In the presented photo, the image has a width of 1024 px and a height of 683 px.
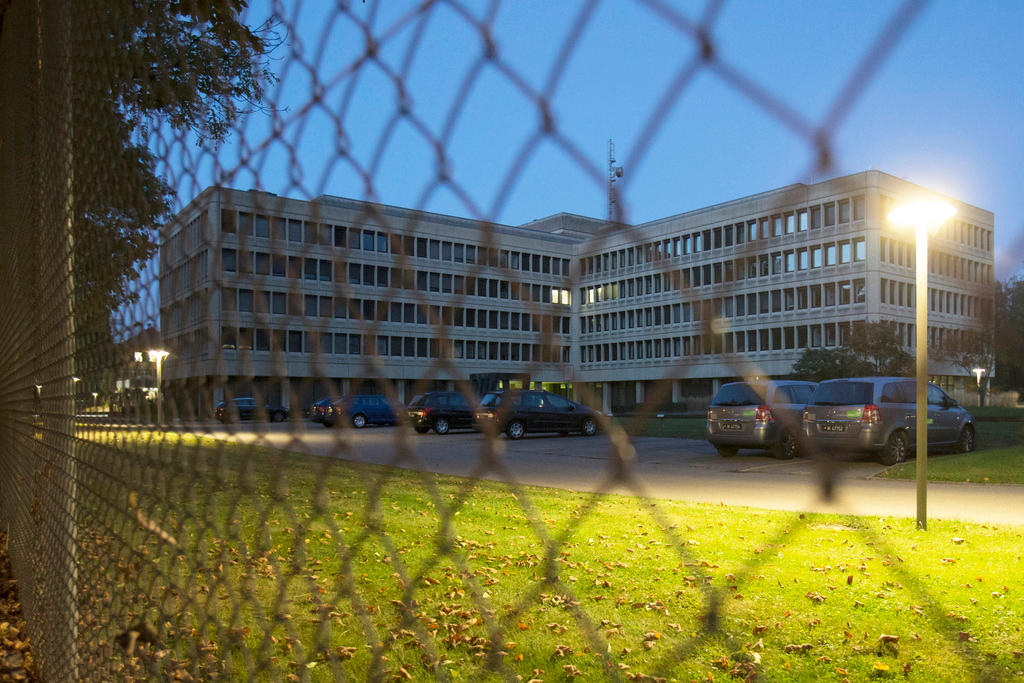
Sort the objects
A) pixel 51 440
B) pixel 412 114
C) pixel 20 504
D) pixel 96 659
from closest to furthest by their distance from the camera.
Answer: pixel 412 114 → pixel 96 659 → pixel 51 440 → pixel 20 504

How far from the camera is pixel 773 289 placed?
0.76 m

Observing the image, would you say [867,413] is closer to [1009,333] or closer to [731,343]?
[1009,333]

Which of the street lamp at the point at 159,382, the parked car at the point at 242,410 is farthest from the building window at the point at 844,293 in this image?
the street lamp at the point at 159,382

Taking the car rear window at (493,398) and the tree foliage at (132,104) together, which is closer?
the car rear window at (493,398)

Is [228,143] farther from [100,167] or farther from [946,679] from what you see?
[946,679]

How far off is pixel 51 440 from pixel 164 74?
1.66m

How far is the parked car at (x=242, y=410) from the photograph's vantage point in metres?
1.53

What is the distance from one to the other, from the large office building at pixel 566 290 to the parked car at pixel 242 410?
29 mm

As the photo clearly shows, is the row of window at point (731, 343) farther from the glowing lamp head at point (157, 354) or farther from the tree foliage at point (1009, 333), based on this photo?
the glowing lamp head at point (157, 354)

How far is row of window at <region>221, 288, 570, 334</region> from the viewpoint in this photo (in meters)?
0.79

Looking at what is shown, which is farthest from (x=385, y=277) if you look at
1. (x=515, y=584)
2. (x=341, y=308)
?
(x=515, y=584)

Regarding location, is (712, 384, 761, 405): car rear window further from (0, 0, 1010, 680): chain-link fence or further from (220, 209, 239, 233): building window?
(220, 209, 239, 233): building window

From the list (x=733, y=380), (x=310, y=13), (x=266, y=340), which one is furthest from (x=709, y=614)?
(x=310, y=13)

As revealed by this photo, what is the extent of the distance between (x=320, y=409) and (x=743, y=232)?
3.76ft
